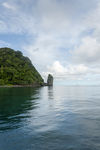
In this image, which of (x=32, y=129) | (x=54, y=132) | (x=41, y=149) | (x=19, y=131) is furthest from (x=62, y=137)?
(x=19, y=131)

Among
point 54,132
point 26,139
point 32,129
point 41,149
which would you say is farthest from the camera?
point 32,129

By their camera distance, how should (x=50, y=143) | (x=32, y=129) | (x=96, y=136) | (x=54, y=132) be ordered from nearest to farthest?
1. (x=50, y=143)
2. (x=96, y=136)
3. (x=54, y=132)
4. (x=32, y=129)

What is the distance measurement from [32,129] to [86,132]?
7.23 metres

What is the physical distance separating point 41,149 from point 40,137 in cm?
263

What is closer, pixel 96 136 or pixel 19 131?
pixel 96 136

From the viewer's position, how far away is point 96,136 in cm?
1320

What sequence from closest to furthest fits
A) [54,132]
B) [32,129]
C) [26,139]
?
[26,139] → [54,132] → [32,129]

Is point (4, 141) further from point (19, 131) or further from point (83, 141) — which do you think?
point (83, 141)

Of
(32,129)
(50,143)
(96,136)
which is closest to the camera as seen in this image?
(50,143)

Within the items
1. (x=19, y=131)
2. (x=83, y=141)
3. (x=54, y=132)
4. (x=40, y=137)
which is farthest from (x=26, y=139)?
(x=83, y=141)

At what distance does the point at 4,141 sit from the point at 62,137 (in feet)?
20.9

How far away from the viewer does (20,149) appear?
406 inches

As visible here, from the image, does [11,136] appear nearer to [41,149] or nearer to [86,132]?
[41,149]

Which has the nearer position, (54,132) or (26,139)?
(26,139)
